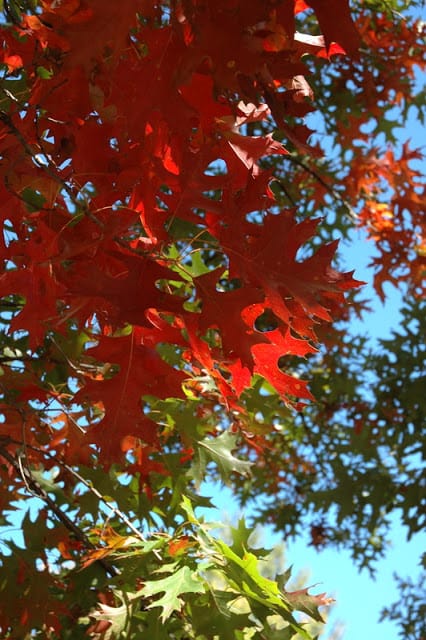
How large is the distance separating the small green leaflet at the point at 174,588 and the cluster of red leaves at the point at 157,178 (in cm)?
49

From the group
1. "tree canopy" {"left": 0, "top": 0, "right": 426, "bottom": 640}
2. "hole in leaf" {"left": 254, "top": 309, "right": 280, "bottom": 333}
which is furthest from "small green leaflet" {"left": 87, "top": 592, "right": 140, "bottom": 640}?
"hole in leaf" {"left": 254, "top": 309, "right": 280, "bottom": 333}

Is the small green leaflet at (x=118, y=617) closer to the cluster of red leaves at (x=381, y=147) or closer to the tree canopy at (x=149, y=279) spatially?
the tree canopy at (x=149, y=279)

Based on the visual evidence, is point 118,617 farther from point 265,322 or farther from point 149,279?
point 265,322

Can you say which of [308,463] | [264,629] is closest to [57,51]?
[264,629]

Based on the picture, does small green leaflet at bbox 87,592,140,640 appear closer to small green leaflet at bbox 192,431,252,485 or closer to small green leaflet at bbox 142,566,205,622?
small green leaflet at bbox 142,566,205,622

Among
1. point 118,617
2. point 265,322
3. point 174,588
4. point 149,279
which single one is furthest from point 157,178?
point 265,322

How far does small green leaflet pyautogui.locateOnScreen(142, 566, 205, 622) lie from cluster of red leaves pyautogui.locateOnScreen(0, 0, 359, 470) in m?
0.49

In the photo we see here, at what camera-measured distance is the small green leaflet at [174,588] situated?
5.42 ft

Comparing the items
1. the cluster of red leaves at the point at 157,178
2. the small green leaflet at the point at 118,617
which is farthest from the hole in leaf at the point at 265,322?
the cluster of red leaves at the point at 157,178

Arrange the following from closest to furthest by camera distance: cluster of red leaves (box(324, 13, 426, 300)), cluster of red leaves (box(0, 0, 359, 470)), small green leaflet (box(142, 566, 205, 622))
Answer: cluster of red leaves (box(0, 0, 359, 470)) < small green leaflet (box(142, 566, 205, 622)) < cluster of red leaves (box(324, 13, 426, 300))

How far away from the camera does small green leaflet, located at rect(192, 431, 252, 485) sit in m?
2.39

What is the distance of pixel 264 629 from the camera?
6.04 feet

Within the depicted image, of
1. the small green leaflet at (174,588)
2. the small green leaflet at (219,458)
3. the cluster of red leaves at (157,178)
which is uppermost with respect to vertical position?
the small green leaflet at (219,458)

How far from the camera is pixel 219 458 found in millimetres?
2398
